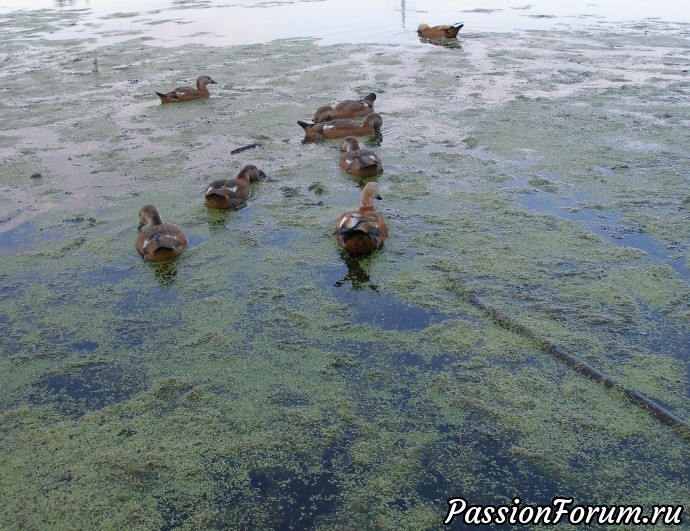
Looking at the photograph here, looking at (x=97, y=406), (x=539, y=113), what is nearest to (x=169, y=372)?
(x=97, y=406)

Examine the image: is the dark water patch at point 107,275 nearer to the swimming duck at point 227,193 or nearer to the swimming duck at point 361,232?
the swimming duck at point 227,193

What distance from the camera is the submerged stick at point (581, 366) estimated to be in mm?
3033

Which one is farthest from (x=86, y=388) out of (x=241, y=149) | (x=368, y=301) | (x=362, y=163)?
(x=241, y=149)

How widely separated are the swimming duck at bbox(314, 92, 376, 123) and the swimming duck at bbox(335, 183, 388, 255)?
325 cm

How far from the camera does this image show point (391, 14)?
17938mm

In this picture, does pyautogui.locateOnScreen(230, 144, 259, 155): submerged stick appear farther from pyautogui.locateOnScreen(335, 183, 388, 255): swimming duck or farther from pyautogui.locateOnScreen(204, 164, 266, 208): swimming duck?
pyautogui.locateOnScreen(335, 183, 388, 255): swimming duck

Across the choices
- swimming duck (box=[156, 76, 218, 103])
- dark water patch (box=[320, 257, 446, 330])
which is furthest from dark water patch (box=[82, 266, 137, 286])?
swimming duck (box=[156, 76, 218, 103])

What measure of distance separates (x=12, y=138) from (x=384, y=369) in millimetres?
6324

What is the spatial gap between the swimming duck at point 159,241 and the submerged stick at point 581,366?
85.4 inches

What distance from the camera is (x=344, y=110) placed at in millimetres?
8219

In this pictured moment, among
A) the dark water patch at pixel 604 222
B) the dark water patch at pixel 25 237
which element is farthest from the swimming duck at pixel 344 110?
the dark water patch at pixel 25 237

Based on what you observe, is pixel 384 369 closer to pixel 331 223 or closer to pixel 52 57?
pixel 331 223

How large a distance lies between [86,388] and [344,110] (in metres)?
5.67

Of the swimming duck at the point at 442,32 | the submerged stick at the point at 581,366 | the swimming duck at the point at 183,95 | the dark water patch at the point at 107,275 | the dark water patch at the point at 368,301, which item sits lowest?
the submerged stick at the point at 581,366
